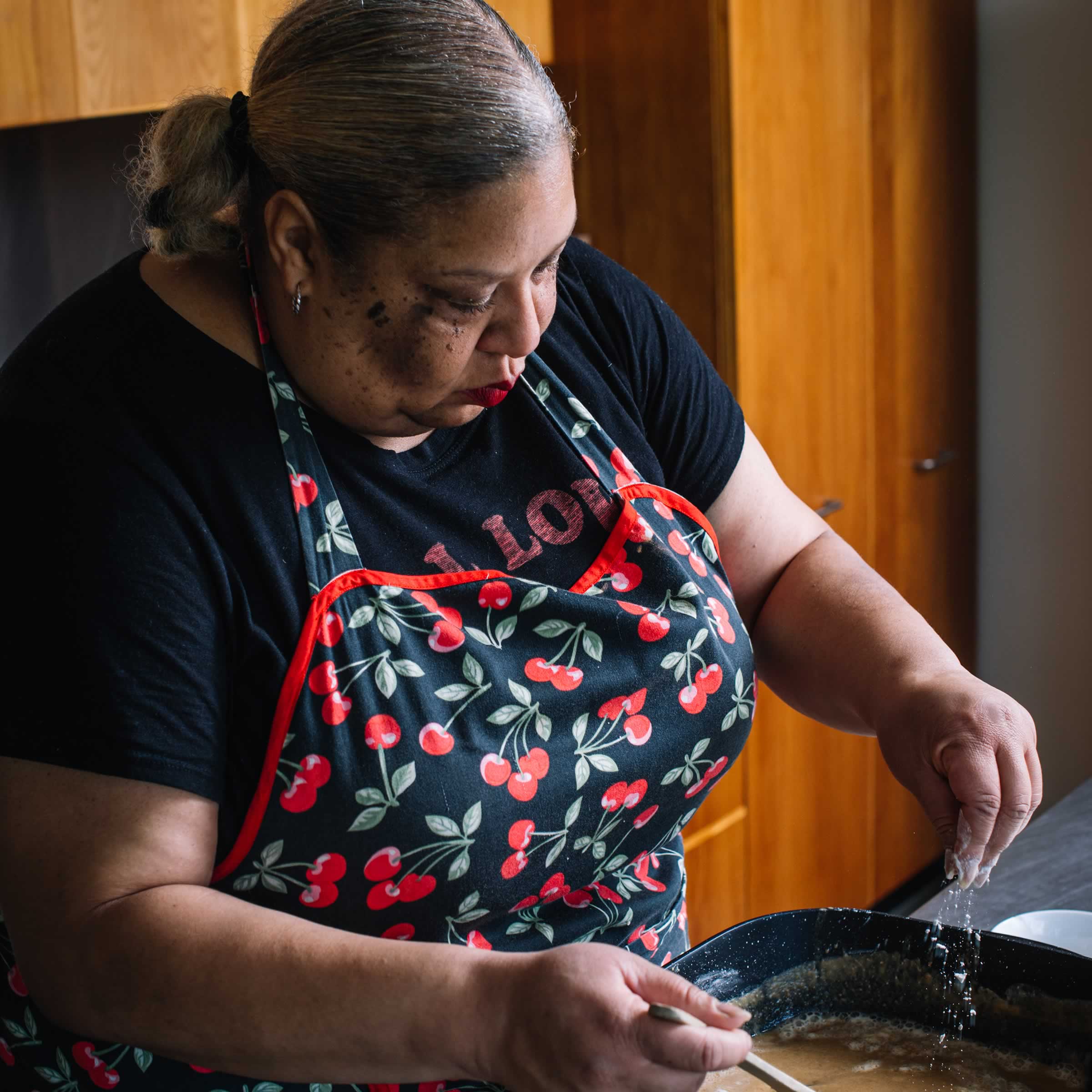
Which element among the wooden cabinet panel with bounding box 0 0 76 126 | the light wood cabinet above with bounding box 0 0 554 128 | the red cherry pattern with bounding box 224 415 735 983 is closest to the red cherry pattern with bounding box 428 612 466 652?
the red cherry pattern with bounding box 224 415 735 983

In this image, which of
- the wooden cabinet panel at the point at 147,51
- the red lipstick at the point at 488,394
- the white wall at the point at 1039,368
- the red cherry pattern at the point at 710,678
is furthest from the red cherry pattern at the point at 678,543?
the white wall at the point at 1039,368

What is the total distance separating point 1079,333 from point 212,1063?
8.86 ft

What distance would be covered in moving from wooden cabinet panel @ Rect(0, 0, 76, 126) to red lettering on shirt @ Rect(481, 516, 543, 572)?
0.86 m

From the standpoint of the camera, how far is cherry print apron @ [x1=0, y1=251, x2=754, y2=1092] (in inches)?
35.7

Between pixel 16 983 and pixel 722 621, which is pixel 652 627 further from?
pixel 16 983

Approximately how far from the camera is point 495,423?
1.08 meters

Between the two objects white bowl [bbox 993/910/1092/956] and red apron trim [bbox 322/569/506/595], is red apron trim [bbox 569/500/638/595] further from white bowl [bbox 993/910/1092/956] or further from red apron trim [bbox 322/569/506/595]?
white bowl [bbox 993/910/1092/956]

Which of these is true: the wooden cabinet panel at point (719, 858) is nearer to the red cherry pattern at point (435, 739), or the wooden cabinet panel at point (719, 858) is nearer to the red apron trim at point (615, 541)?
the red apron trim at point (615, 541)

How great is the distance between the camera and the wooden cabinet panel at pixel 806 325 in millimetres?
2385

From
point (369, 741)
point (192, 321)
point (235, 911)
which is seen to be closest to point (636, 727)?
point (369, 741)

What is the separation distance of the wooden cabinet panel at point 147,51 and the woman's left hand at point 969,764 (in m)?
1.14

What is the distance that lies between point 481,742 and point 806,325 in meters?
1.81

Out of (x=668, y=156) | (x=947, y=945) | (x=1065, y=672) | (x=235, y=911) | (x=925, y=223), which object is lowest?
(x=1065, y=672)

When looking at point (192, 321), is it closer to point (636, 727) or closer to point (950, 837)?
point (636, 727)
